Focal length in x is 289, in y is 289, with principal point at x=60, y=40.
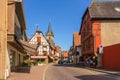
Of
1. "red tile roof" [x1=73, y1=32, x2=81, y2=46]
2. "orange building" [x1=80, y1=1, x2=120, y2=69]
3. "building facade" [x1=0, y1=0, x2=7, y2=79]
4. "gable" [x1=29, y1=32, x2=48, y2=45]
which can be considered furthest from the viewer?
"red tile roof" [x1=73, y1=32, x2=81, y2=46]

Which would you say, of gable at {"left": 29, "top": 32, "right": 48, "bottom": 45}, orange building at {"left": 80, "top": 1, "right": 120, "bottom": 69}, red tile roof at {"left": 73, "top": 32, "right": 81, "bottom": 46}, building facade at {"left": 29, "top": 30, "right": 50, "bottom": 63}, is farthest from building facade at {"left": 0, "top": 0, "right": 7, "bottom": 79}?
red tile roof at {"left": 73, "top": 32, "right": 81, "bottom": 46}

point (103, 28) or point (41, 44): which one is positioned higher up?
point (103, 28)

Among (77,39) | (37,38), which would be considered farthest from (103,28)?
(77,39)

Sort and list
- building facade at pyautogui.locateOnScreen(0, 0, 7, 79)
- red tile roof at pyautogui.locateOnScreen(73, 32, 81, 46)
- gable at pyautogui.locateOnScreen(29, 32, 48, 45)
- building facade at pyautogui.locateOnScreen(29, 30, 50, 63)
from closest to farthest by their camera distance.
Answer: building facade at pyautogui.locateOnScreen(0, 0, 7, 79)
building facade at pyautogui.locateOnScreen(29, 30, 50, 63)
gable at pyautogui.locateOnScreen(29, 32, 48, 45)
red tile roof at pyautogui.locateOnScreen(73, 32, 81, 46)

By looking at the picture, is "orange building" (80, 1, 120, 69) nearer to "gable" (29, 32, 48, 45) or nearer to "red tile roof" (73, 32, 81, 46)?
"gable" (29, 32, 48, 45)

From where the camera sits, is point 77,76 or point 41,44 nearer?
point 77,76

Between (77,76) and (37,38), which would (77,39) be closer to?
(37,38)

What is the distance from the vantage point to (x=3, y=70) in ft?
61.0

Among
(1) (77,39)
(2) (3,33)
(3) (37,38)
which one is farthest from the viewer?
(1) (77,39)

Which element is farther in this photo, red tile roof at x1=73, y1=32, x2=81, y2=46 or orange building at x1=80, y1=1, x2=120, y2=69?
red tile roof at x1=73, y1=32, x2=81, y2=46

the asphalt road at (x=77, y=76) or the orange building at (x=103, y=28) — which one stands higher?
the orange building at (x=103, y=28)

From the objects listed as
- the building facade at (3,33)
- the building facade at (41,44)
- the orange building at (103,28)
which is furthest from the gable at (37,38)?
→ the building facade at (3,33)

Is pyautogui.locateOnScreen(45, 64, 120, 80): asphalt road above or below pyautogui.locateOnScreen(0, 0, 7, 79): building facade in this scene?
below

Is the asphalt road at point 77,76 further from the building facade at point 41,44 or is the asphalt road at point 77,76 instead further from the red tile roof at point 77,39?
the red tile roof at point 77,39
